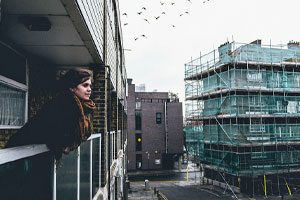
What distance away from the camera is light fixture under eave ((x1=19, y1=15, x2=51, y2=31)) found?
136 inches

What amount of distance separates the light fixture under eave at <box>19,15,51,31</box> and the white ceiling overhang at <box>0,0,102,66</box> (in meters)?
0.03

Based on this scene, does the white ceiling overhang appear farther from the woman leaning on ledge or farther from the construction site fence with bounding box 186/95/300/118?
the construction site fence with bounding box 186/95/300/118

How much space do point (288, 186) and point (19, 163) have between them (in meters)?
30.0

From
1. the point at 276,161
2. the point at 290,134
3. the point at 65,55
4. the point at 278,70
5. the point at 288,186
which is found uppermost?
the point at 278,70

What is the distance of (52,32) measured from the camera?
3.89 metres

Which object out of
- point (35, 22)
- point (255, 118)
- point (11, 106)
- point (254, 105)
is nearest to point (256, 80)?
point (254, 105)

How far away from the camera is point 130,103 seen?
148 ft

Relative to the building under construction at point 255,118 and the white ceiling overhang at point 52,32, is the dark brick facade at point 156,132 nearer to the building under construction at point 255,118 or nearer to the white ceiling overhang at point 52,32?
the building under construction at point 255,118

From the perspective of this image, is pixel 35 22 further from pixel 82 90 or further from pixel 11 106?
pixel 11 106

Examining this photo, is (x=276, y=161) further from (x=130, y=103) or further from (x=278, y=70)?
(x=130, y=103)

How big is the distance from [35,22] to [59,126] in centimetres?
154

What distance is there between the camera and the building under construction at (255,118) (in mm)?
27281

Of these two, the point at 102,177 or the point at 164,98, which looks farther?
the point at 164,98

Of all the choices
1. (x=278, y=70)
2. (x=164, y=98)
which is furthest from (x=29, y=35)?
(x=164, y=98)
